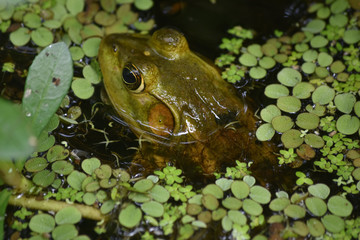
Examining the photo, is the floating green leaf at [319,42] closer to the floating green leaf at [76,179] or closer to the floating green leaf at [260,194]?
the floating green leaf at [260,194]

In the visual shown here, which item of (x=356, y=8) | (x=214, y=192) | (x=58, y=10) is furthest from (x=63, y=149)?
(x=356, y=8)

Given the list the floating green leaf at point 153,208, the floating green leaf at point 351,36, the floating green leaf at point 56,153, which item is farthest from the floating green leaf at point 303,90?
the floating green leaf at point 56,153

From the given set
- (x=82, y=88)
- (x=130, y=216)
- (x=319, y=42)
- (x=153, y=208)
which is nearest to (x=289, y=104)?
(x=319, y=42)

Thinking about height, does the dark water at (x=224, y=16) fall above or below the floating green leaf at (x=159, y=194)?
above

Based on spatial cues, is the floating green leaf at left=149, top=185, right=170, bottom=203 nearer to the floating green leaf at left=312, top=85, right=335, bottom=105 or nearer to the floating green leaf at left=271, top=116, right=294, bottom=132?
the floating green leaf at left=271, top=116, right=294, bottom=132

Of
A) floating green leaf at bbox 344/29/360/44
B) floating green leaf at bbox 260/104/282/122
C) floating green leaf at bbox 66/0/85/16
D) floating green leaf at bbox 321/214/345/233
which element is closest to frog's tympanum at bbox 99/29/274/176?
floating green leaf at bbox 260/104/282/122

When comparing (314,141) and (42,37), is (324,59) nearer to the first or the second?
(314,141)

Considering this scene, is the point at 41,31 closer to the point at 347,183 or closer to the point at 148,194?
the point at 148,194
